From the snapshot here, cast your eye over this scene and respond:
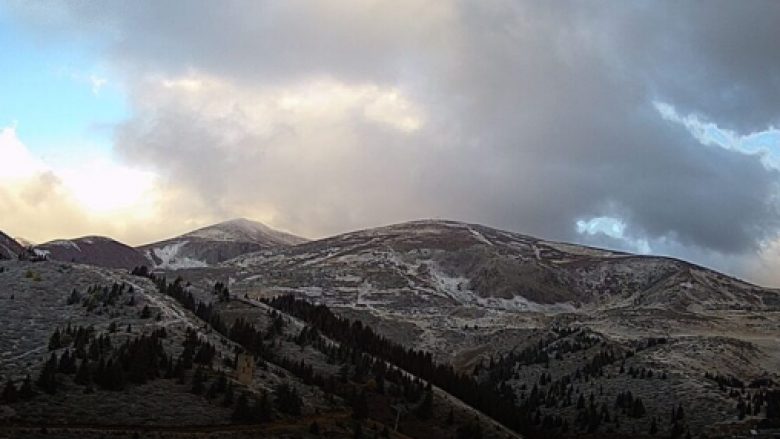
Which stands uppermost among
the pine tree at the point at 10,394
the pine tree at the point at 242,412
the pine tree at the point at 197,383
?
the pine tree at the point at 197,383

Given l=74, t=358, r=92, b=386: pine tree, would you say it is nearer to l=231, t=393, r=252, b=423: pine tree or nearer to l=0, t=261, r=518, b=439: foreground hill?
l=0, t=261, r=518, b=439: foreground hill

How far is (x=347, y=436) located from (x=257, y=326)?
35.4 metres

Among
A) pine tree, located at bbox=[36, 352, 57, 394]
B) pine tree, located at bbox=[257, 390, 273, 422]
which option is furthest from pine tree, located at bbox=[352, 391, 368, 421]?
pine tree, located at bbox=[36, 352, 57, 394]

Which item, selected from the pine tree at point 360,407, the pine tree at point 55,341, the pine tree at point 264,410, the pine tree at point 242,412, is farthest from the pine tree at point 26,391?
the pine tree at point 360,407

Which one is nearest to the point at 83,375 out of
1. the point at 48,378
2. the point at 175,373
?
the point at 48,378

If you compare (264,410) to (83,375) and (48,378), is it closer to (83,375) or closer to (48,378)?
(83,375)

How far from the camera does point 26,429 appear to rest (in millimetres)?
42812

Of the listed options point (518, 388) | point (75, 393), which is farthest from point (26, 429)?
point (518, 388)

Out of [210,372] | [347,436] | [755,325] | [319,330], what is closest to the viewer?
[347,436]

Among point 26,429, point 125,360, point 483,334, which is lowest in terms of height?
point 26,429

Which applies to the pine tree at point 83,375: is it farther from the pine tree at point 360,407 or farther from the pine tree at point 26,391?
the pine tree at point 360,407

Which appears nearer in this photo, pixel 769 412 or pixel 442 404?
pixel 442 404

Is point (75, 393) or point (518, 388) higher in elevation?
point (518, 388)

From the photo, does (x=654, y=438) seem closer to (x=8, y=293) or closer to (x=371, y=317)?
(x=8, y=293)
